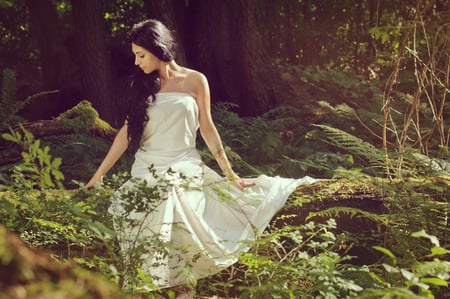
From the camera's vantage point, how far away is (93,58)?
889 cm

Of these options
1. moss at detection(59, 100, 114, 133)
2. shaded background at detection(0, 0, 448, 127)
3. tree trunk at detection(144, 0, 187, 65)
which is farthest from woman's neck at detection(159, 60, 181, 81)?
tree trunk at detection(144, 0, 187, 65)

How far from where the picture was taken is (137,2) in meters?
13.0

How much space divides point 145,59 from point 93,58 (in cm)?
398

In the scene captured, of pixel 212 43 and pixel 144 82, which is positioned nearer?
Result: pixel 144 82

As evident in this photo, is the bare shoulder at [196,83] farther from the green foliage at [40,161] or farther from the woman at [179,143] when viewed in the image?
the green foliage at [40,161]

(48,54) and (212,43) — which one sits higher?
(212,43)

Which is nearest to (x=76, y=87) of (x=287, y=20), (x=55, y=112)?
(x=55, y=112)

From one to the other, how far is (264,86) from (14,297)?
25.0ft

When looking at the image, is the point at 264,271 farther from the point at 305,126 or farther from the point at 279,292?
the point at 305,126

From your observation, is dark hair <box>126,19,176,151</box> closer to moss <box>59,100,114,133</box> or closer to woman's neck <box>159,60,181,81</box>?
woman's neck <box>159,60,181,81</box>

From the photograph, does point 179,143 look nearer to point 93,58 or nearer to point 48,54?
point 93,58

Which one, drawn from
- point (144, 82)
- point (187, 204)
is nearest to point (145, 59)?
point (144, 82)

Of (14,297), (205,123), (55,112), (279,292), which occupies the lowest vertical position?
(55,112)

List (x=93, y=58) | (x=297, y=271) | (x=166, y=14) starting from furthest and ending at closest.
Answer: (x=93, y=58)
(x=166, y=14)
(x=297, y=271)
